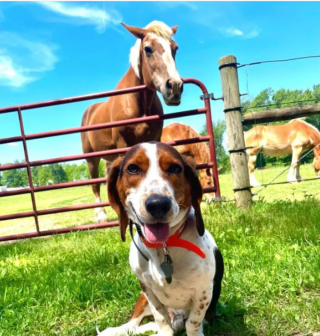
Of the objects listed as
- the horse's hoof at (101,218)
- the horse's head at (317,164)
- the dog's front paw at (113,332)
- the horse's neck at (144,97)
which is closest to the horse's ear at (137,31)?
the horse's neck at (144,97)

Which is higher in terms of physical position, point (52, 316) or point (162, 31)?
point (162, 31)

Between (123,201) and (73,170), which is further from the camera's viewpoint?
(73,170)

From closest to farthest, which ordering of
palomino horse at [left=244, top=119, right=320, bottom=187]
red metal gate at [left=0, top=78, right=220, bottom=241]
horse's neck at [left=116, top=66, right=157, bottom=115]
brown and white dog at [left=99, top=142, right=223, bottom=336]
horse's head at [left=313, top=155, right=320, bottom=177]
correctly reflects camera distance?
brown and white dog at [left=99, top=142, right=223, bottom=336], horse's neck at [left=116, top=66, right=157, bottom=115], red metal gate at [left=0, top=78, right=220, bottom=241], horse's head at [left=313, top=155, right=320, bottom=177], palomino horse at [left=244, top=119, right=320, bottom=187]

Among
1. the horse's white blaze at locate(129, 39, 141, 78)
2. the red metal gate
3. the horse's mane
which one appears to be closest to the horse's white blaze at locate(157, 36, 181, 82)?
the horse's mane

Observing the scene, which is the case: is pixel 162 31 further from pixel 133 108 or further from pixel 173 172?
pixel 173 172

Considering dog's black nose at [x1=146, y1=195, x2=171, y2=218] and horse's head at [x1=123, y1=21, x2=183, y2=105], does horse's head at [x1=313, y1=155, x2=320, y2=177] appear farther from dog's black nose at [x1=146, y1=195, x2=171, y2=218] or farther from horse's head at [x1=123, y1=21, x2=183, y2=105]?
dog's black nose at [x1=146, y1=195, x2=171, y2=218]

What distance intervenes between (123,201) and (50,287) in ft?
4.43

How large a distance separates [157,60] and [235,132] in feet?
4.78

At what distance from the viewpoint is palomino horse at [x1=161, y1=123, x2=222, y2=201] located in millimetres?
6141

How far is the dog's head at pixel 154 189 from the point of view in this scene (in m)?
1.34

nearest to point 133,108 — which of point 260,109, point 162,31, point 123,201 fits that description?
point 162,31

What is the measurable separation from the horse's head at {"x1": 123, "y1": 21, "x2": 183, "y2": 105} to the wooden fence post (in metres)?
0.87

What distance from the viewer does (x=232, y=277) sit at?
2.22 m

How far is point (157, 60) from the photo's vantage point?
380 cm
